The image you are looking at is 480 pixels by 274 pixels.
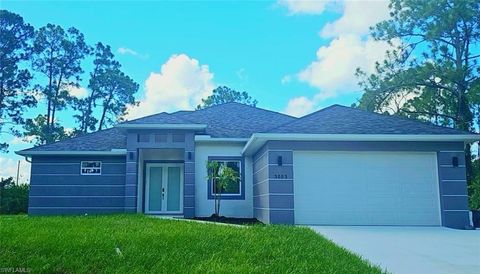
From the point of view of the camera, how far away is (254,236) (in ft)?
24.2

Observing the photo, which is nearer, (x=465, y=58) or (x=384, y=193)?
(x=384, y=193)

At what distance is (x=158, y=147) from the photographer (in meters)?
14.6

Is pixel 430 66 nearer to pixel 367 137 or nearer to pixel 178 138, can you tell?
pixel 367 137

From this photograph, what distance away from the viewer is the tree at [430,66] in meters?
18.9

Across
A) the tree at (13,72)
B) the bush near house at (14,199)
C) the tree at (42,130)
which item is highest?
the tree at (13,72)

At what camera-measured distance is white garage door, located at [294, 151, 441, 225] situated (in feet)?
38.4

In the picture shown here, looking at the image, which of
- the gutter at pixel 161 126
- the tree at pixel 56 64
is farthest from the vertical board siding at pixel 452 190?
the tree at pixel 56 64

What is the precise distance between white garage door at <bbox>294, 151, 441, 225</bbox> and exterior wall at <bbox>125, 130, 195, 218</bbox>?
4426mm

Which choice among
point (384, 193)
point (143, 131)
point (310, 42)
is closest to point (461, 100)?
point (310, 42)

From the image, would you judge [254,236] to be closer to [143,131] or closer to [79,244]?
[79,244]

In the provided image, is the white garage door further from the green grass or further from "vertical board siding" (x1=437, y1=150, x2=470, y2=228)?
the green grass

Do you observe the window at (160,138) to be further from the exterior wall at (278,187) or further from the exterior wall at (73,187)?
the exterior wall at (278,187)

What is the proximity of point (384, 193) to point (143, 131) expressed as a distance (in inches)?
331

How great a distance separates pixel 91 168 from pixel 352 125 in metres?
9.91
